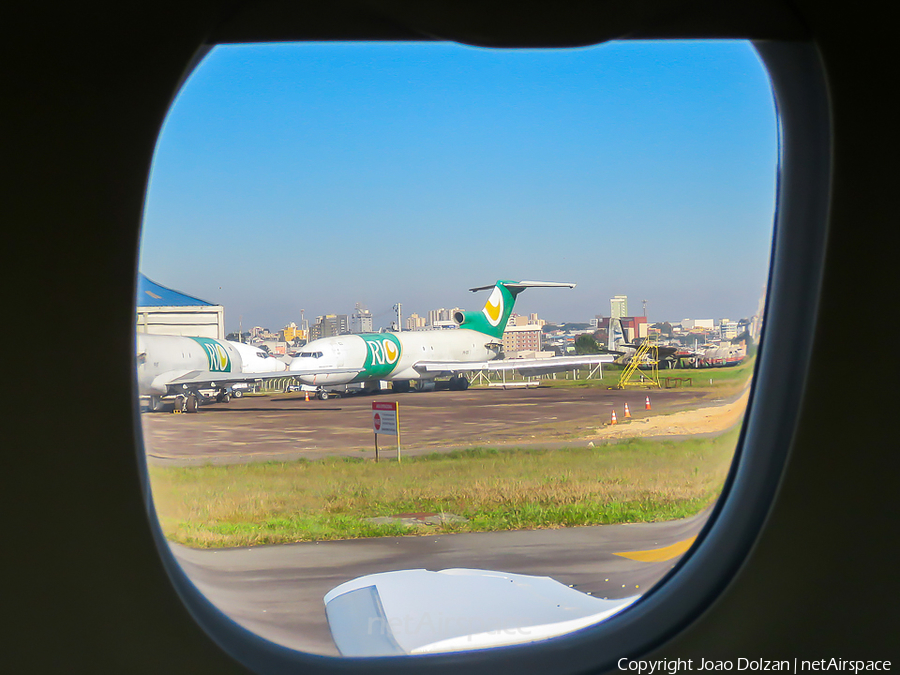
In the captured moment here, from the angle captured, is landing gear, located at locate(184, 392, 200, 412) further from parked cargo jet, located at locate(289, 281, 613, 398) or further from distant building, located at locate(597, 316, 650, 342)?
parked cargo jet, located at locate(289, 281, 613, 398)

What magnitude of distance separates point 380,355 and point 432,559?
8.44m

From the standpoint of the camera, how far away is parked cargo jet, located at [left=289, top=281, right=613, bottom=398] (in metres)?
9.77

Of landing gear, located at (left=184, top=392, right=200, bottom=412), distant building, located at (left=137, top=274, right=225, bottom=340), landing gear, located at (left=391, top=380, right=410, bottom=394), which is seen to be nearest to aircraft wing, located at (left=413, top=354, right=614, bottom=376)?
landing gear, located at (left=391, top=380, right=410, bottom=394)

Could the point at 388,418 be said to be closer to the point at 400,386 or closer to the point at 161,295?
the point at 161,295

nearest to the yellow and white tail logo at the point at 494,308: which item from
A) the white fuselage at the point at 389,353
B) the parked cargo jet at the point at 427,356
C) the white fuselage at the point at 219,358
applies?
the parked cargo jet at the point at 427,356

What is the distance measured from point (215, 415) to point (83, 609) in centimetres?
962

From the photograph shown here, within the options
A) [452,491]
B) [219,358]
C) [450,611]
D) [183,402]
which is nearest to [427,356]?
[219,358]

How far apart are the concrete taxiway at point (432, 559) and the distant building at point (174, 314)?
71 cm

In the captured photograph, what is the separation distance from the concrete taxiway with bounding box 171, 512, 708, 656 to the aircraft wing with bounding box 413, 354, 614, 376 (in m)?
8.86

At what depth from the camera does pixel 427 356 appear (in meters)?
12.0

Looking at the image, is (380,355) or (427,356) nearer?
(380,355)

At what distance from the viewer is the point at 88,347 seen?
2.52 feet

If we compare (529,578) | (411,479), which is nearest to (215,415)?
(411,479)

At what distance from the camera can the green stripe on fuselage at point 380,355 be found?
10.7 m
